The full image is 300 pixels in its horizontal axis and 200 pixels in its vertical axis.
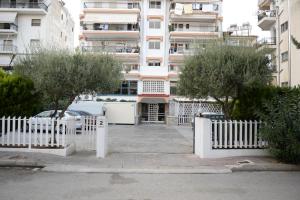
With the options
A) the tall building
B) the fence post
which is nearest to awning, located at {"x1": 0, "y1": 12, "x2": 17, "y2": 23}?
the tall building

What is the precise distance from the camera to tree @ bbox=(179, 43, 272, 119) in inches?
531

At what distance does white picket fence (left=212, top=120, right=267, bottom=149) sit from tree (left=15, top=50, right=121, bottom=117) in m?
5.18

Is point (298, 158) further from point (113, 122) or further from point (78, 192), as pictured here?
point (113, 122)

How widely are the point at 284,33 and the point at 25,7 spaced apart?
31115 mm

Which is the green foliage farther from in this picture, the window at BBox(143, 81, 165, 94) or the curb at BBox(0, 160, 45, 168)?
the window at BBox(143, 81, 165, 94)

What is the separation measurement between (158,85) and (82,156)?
3428 centimetres

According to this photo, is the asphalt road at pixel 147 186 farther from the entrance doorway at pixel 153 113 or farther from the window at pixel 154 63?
the window at pixel 154 63

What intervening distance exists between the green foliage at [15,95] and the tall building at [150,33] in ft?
108

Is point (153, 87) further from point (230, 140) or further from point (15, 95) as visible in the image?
point (230, 140)

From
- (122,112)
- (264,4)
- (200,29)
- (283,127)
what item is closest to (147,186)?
(283,127)

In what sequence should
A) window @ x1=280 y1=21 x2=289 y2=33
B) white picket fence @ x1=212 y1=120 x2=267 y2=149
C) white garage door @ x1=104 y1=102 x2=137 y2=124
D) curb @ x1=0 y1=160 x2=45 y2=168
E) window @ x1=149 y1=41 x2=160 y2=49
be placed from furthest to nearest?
window @ x1=149 y1=41 x2=160 y2=49 < white garage door @ x1=104 y1=102 x2=137 y2=124 < window @ x1=280 y1=21 x2=289 y2=33 < white picket fence @ x1=212 y1=120 x2=267 y2=149 < curb @ x1=0 y1=160 x2=45 y2=168

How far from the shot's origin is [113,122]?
4362 cm

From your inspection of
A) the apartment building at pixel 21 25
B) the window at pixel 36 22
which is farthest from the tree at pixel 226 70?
the window at pixel 36 22

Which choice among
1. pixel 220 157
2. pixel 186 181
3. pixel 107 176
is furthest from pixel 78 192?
pixel 220 157
